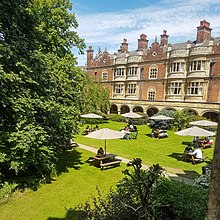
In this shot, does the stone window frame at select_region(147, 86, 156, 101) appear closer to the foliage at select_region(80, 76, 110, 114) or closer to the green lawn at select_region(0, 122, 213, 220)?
the foliage at select_region(80, 76, 110, 114)

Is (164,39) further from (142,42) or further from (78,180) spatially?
(78,180)

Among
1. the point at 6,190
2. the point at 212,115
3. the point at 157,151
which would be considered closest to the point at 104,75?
the point at 212,115

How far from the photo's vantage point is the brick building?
98.0 ft

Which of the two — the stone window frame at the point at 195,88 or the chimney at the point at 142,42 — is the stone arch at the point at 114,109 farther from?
the stone window frame at the point at 195,88

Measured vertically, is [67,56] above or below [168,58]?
below

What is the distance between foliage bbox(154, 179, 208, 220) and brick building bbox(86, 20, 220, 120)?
25.4 meters

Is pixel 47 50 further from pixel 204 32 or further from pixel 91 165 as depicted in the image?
pixel 204 32

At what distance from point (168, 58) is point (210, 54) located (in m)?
6.65

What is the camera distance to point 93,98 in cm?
3350

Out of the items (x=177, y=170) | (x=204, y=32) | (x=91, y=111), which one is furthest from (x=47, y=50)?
(x=204, y=32)

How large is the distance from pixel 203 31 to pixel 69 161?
30260 mm

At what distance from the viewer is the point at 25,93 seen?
29.3 feet

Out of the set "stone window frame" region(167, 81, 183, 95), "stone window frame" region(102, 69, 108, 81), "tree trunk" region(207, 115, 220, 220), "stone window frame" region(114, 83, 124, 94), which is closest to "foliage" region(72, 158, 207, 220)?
"tree trunk" region(207, 115, 220, 220)

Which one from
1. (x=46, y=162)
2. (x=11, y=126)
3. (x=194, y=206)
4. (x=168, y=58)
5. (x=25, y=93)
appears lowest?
(x=46, y=162)
